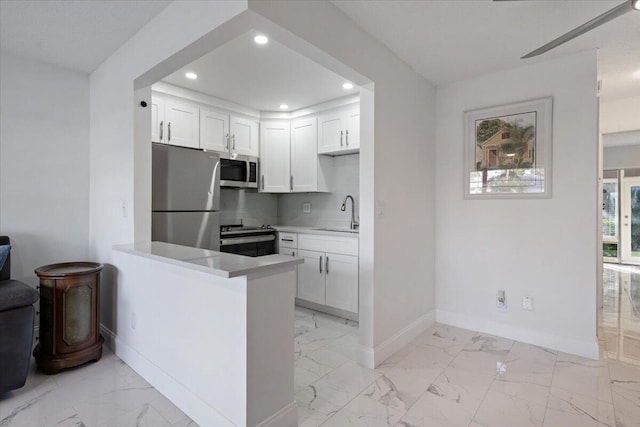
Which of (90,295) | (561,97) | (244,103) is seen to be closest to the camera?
(90,295)

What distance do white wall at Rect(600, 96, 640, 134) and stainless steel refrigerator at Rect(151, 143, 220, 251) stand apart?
4406 millimetres

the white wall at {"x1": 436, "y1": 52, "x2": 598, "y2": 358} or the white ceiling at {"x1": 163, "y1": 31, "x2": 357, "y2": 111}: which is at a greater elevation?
the white ceiling at {"x1": 163, "y1": 31, "x2": 357, "y2": 111}

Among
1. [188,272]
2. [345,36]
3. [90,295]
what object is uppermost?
[345,36]

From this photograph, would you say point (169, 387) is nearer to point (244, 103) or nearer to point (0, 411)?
point (0, 411)

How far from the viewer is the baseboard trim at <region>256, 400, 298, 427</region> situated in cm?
160

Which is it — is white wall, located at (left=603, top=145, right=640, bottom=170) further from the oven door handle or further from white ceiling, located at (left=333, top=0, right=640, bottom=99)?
the oven door handle

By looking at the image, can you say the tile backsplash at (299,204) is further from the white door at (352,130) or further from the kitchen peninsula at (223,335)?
the kitchen peninsula at (223,335)

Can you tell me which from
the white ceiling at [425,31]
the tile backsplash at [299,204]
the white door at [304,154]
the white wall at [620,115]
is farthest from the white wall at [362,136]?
the white wall at [620,115]

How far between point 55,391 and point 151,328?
0.66 m

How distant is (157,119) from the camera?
3.18m

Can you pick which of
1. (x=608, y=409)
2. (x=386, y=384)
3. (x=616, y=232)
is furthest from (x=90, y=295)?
(x=616, y=232)

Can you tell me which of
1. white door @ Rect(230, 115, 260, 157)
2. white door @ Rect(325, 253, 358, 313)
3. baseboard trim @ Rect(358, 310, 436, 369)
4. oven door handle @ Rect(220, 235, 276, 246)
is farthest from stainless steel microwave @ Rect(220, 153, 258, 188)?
baseboard trim @ Rect(358, 310, 436, 369)

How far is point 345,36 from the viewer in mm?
2080

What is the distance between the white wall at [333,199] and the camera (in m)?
3.97
